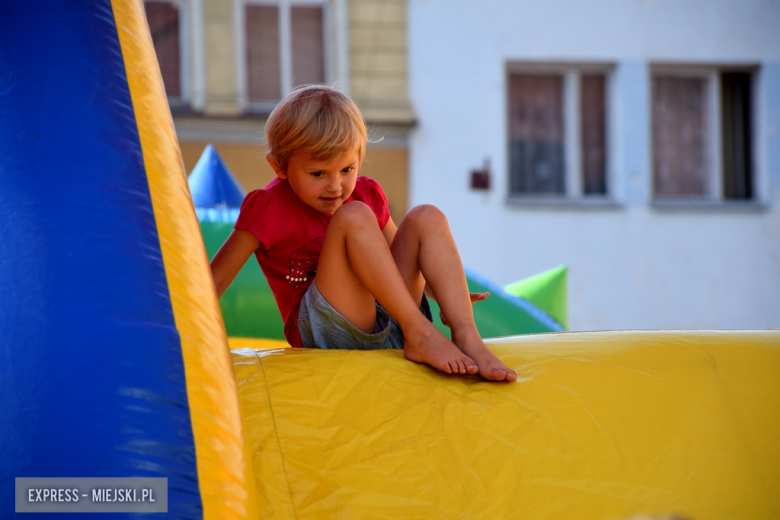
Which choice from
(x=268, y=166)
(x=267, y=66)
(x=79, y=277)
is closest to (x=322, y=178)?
(x=79, y=277)

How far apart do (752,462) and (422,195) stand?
513cm

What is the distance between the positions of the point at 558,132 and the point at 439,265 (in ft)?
18.1

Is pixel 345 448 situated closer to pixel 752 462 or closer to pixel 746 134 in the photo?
pixel 752 462

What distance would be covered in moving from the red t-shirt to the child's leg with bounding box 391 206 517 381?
0.32 feet

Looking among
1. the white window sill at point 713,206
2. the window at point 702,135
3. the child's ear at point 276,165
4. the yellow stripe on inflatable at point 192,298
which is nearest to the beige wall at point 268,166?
the white window sill at point 713,206

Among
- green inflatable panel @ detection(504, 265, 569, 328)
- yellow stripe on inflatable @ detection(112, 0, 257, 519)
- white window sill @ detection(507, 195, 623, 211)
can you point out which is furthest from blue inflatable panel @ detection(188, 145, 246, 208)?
white window sill @ detection(507, 195, 623, 211)

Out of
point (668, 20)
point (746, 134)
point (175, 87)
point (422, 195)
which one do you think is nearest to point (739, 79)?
point (746, 134)

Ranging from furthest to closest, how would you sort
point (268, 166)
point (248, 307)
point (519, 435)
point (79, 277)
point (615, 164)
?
1. point (615, 164)
2. point (268, 166)
3. point (248, 307)
4. point (519, 435)
5. point (79, 277)

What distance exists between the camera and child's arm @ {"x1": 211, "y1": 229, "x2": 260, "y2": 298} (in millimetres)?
1566

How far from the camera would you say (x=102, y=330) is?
1.06 meters

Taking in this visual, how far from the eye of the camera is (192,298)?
1157 mm

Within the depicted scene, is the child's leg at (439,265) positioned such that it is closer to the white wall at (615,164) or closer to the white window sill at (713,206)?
the white wall at (615,164)

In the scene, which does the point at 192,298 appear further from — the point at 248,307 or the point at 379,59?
the point at 379,59

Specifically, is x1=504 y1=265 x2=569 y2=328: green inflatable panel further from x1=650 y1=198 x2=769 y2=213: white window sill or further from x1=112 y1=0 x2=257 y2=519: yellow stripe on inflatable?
x1=650 y1=198 x2=769 y2=213: white window sill
